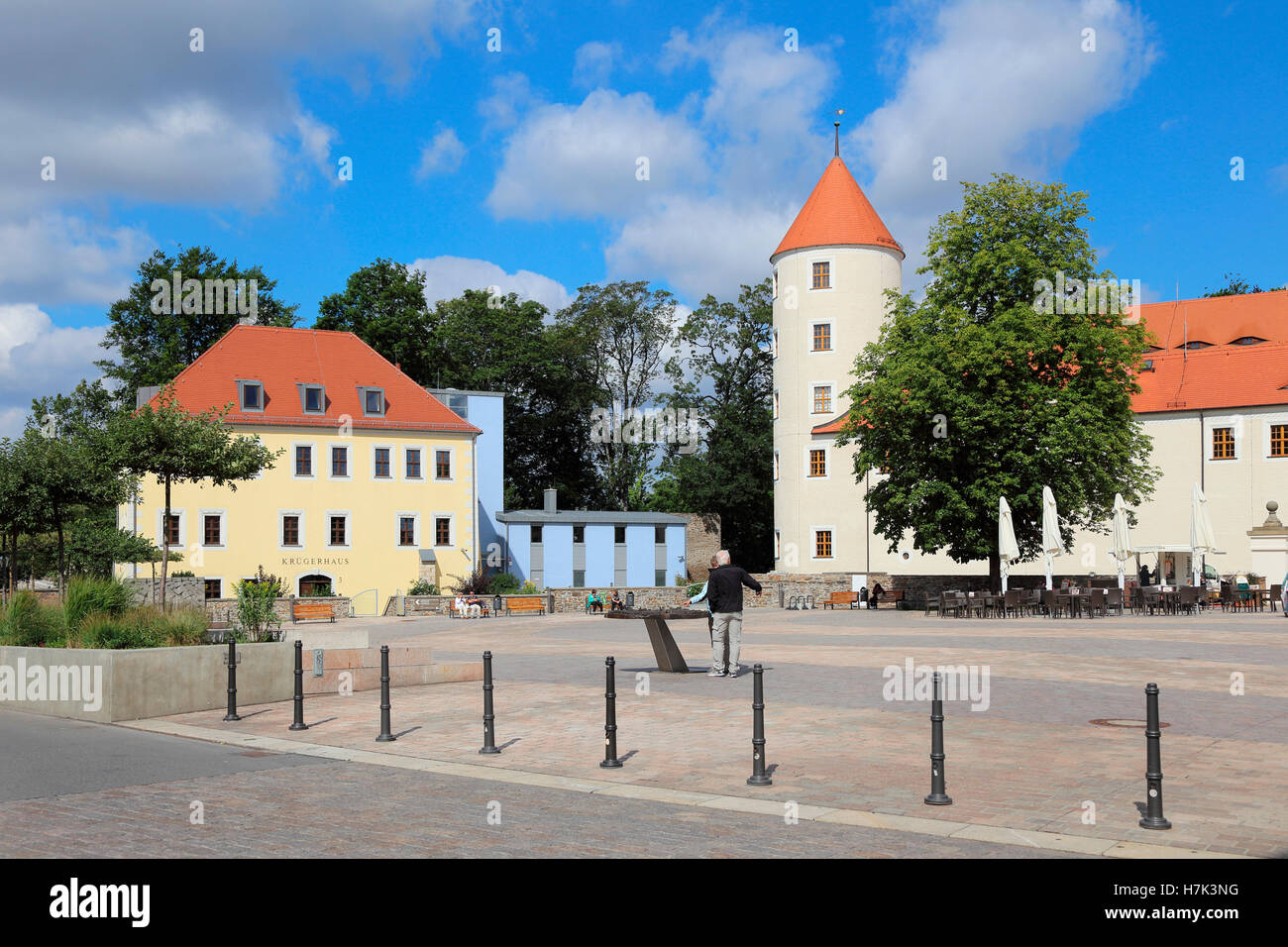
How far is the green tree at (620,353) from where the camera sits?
75688mm

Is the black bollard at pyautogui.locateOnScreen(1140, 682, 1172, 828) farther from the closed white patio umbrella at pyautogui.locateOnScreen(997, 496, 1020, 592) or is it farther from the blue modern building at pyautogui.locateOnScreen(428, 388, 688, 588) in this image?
the blue modern building at pyautogui.locateOnScreen(428, 388, 688, 588)

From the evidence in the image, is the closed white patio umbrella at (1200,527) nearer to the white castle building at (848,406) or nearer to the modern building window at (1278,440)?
the white castle building at (848,406)

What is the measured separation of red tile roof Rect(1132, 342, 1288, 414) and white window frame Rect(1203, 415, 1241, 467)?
596 millimetres

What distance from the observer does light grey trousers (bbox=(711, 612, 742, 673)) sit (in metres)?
16.9

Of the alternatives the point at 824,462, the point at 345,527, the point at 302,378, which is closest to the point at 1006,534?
the point at 824,462

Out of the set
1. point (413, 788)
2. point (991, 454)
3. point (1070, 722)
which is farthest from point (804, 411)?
point (413, 788)

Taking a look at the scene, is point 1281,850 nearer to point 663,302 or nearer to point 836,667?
point 836,667

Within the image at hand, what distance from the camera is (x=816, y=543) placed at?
59469mm

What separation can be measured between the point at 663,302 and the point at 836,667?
59408 mm

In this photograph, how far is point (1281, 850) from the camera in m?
6.81

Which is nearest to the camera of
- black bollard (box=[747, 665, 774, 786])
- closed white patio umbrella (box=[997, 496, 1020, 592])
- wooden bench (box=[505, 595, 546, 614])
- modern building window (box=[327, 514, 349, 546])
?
black bollard (box=[747, 665, 774, 786])

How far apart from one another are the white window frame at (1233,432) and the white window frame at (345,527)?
129 ft

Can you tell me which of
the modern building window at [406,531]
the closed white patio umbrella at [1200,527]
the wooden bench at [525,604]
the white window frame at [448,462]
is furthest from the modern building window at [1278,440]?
the modern building window at [406,531]

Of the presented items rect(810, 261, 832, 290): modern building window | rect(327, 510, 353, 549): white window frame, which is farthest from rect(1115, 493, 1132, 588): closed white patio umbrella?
rect(327, 510, 353, 549): white window frame
